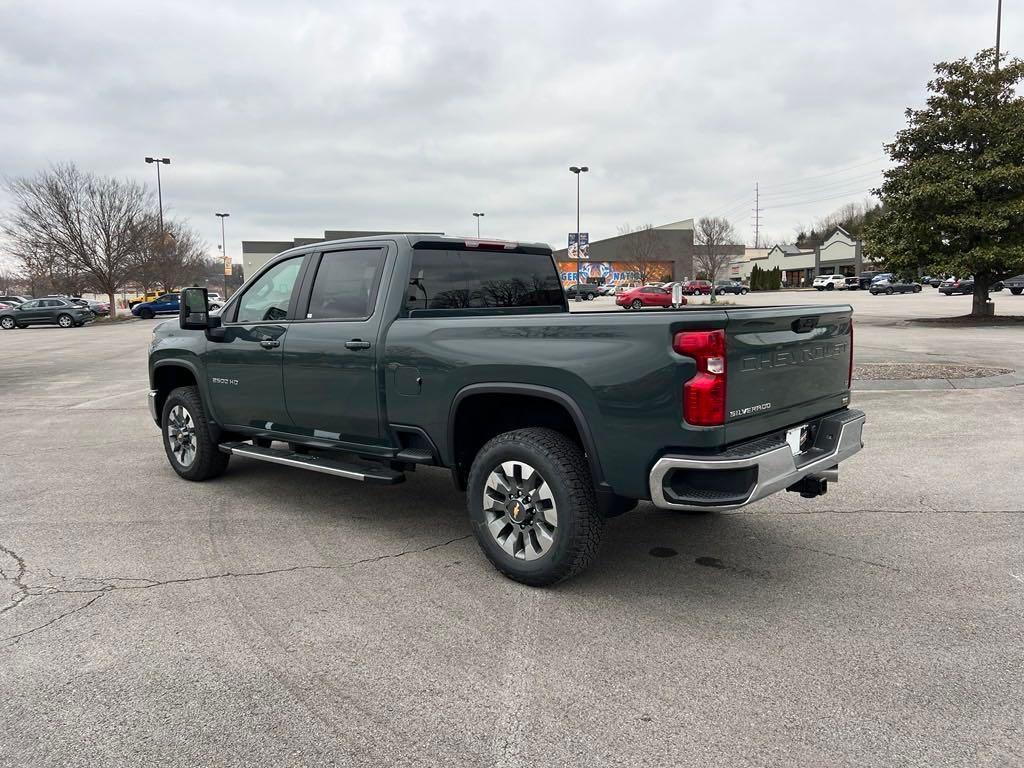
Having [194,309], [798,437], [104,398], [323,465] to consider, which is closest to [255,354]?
[194,309]

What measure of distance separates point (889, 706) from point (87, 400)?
12.0m

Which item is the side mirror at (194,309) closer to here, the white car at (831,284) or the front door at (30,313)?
the front door at (30,313)

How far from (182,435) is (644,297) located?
40452 mm

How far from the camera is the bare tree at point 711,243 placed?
76.9m

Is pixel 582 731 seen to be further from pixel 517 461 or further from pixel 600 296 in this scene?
pixel 600 296

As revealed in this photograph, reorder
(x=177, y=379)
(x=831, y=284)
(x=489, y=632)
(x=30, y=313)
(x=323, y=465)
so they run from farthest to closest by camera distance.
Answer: (x=831, y=284), (x=30, y=313), (x=177, y=379), (x=323, y=465), (x=489, y=632)

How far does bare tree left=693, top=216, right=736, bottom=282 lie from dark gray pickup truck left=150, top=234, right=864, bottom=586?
74.2 metres

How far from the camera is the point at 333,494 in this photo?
5938 mm

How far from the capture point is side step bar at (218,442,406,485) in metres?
4.59

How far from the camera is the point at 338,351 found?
15.6 ft

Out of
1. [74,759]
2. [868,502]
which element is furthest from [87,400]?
[868,502]

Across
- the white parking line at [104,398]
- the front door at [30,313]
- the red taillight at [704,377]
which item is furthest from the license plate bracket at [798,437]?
the front door at [30,313]

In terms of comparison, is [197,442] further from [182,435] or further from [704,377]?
[704,377]

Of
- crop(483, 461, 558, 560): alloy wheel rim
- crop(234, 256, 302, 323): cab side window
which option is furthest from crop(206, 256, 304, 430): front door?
crop(483, 461, 558, 560): alloy wheel rim
